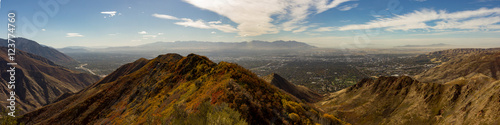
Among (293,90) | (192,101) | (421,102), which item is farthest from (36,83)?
(421,102)

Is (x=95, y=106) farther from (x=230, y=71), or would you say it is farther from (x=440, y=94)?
(x=440, y=94)

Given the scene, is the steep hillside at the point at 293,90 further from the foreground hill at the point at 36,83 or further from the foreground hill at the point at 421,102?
the foreground hill at the point at 36,83

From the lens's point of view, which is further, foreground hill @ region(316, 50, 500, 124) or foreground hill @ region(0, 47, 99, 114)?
foreground hill @ region(0, 47, 99, 114)

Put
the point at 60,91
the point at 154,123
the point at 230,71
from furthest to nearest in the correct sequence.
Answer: the point at 60,91 → the point at 230,71 → the point at 154,123

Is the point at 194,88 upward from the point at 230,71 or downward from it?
downward

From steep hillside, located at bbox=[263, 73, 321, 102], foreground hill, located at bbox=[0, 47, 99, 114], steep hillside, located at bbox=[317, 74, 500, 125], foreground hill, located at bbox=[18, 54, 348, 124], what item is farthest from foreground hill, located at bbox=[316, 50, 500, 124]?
foreground hill, located at bbox=[0, 47, 99, 114]

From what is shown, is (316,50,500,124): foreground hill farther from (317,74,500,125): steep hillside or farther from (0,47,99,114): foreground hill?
(0,47,99,114): foreground hill

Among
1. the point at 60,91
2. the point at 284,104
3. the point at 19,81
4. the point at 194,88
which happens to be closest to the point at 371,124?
the point at 284,104
